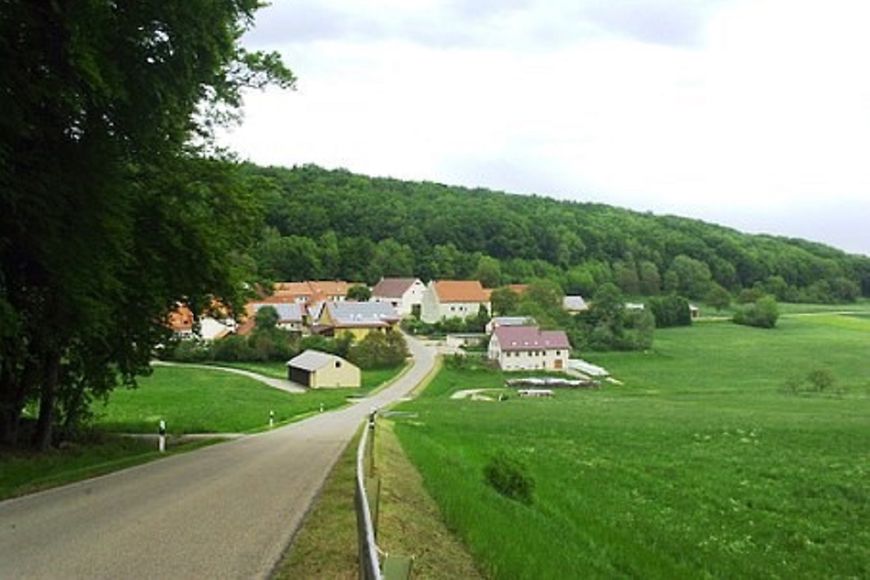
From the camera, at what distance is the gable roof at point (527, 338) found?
99.1m

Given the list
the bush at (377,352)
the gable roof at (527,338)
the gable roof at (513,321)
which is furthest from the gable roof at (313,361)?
the gable roof at (513,321)

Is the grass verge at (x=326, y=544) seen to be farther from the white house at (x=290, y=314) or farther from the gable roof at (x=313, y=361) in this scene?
the white house at (x=290, y=314)

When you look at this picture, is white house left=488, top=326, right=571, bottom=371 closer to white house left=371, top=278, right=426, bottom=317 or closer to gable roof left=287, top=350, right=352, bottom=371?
gable roof left=287, top=350, right=352, bottom=371

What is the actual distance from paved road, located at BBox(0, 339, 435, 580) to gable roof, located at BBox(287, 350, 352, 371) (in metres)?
57.9

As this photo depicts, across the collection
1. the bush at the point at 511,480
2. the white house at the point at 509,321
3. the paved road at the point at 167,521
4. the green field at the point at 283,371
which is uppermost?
the white house at the point at 509,321

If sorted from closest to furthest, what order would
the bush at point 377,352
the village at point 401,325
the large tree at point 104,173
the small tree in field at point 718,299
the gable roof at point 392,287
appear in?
the large tree at point 104,173 < the village at point 401,325 < the bush at point 377,352 < the gable roof at point 392,287 < the small tree in field at point 718,299

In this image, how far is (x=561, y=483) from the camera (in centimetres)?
2025

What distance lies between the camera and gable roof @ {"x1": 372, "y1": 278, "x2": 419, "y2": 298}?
153 metres

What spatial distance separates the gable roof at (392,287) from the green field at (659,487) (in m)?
97.6

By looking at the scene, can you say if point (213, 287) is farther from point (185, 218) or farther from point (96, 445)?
point (96, 445)

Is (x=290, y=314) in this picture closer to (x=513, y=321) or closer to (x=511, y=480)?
(x=513, y=321)

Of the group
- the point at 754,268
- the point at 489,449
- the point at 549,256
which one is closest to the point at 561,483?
the point at 489,449

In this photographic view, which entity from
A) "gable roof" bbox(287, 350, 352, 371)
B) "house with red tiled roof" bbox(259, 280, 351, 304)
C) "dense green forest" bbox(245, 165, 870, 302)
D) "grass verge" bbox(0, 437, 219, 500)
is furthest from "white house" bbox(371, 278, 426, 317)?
"grass verge" bbox(0, 437, 219, 500)

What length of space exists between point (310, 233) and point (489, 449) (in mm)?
146582
